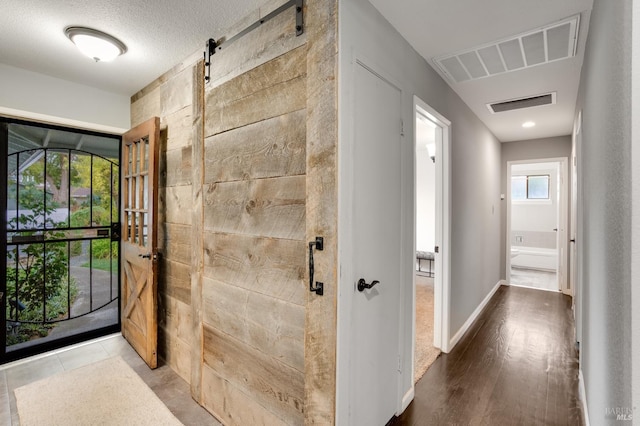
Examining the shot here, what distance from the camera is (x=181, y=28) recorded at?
2002 millimetres

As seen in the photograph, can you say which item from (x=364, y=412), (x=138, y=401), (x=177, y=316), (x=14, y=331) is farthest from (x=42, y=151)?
(x=364, y=412)

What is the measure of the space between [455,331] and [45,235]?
160 inches

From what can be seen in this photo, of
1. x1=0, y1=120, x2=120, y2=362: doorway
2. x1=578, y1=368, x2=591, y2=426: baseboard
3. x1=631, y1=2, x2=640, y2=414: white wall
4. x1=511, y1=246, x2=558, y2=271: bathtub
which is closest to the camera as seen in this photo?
x1=631, y1=2, x2=640, y2=414: white wall

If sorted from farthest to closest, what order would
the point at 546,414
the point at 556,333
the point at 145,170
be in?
1. the point at 556,333
2. the point at 145,170
3. the point at 546,414

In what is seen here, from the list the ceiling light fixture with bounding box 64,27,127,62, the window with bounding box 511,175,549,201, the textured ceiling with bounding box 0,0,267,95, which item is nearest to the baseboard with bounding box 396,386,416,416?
the textured ceiling with bounding box 0,0,267,95

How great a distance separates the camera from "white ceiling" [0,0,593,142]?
5.72 ft

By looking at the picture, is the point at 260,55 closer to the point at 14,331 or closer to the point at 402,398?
the point at 402,398

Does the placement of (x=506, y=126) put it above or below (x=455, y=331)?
above

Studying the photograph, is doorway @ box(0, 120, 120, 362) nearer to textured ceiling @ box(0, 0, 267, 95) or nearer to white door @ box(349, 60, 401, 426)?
textured ceiling @ box(0, 0, 267, 95)

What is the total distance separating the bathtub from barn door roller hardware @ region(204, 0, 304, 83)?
7138mm

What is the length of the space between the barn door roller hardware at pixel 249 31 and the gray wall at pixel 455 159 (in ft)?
0.78

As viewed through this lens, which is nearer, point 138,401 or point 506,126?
point 138,401

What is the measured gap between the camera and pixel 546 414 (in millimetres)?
2002

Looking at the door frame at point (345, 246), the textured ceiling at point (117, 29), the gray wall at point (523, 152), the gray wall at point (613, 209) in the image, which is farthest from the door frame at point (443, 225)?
the gray wall at point (523, 152)
